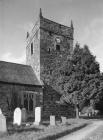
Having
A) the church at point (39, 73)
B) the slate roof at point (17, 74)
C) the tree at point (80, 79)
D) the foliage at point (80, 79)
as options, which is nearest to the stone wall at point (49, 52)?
the church at point (39, 73)

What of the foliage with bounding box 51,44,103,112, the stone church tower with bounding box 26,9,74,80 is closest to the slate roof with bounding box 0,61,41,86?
the stone church tower with bounding box 26,9,74,80

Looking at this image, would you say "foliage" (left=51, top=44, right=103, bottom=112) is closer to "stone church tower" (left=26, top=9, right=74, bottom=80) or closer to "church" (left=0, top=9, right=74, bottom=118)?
"church" (left=0, top=9, right=74, bottom=118)

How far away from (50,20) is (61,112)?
12.2 meters

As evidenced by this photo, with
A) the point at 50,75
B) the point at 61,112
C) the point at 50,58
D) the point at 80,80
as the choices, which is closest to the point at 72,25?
the point at 50,58

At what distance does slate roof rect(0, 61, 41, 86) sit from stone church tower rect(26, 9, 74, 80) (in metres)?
0.84

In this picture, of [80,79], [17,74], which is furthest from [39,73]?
[80,79]

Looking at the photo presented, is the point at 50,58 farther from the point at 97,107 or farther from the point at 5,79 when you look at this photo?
the point at 97,107

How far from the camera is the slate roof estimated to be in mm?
23562

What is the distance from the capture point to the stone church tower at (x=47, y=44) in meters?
26.5

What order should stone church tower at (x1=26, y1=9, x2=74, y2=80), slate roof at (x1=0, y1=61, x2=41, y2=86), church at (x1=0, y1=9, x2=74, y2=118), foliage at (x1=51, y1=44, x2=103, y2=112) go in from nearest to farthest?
foliage at (x1=51, y1=44, x2=103, y2=112), church at (x1=0, y1=9, x2=74, y2=118), slate roof at (x1=0, y1=61, x2=41, y2=86), stone church tower at (x1=26, y1=9, x2=74, y2=80)

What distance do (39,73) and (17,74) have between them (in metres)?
2.71

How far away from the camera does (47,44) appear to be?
2728cm

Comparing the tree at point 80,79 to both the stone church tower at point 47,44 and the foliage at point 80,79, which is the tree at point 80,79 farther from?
the stone church tower at point 47,44

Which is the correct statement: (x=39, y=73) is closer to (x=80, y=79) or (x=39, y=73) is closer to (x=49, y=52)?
(x=49, y=52)
